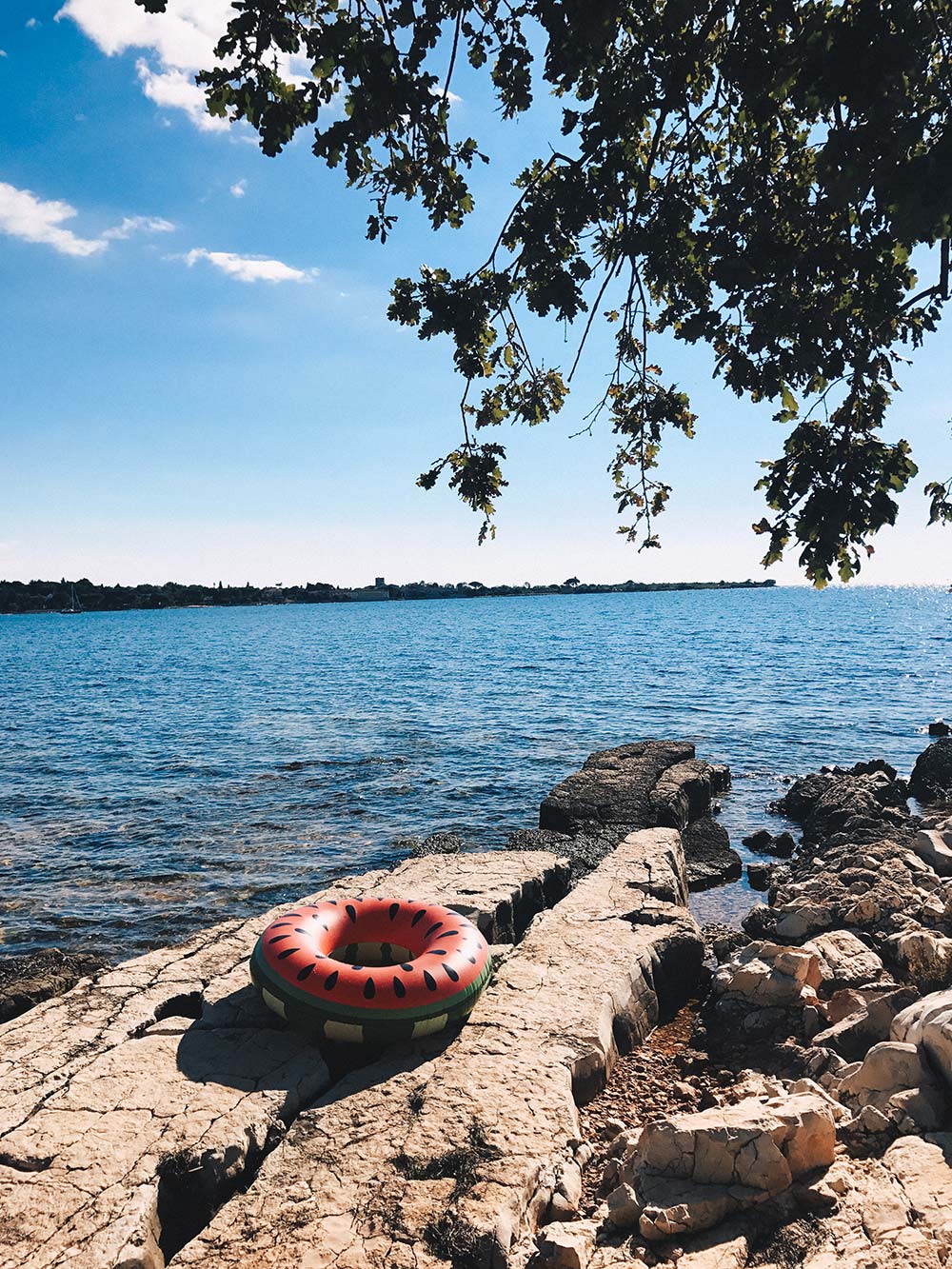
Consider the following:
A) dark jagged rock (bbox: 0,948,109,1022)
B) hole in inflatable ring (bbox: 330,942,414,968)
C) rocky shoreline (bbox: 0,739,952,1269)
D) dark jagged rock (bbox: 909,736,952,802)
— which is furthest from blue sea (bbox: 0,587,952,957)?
hole in inflatable ring (bbox: 330,942,414,968)

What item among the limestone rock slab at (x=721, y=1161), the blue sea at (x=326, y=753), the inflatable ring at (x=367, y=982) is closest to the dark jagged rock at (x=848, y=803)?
the blue sea at (x=326, y=753)

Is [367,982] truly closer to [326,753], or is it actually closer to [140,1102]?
[140,1102]

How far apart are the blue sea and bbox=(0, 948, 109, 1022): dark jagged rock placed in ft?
1.82

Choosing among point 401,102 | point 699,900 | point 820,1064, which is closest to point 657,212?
point 401,102

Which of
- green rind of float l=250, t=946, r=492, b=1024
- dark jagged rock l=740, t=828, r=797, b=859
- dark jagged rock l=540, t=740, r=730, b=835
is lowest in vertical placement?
dark jagged rock l=740, t=828, r=797, b=859

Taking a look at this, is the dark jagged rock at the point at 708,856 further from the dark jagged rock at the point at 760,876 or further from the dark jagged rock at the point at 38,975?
the dark jagged rock at the point at 38,975

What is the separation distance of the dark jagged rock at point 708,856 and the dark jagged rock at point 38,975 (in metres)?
6.52

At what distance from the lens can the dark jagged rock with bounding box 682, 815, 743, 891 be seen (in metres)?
9.48

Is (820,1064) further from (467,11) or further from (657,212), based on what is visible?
(467,11)

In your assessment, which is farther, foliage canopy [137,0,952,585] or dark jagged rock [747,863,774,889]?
dark jagged rock [747,863,774,889]

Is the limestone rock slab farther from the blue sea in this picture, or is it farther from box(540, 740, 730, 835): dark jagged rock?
box(540, 740, 730, 835): dark jagged rock

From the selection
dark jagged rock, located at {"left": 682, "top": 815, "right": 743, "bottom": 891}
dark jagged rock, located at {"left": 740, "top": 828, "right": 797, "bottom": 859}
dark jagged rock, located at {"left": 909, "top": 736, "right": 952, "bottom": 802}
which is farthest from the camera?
dark jagged rock, located at {"left": 909, "top": 736, "right": 952, "bottom": 802}

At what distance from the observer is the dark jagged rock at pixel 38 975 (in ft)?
20.0

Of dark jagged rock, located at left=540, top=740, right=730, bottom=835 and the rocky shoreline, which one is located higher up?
the rocky shoreline
